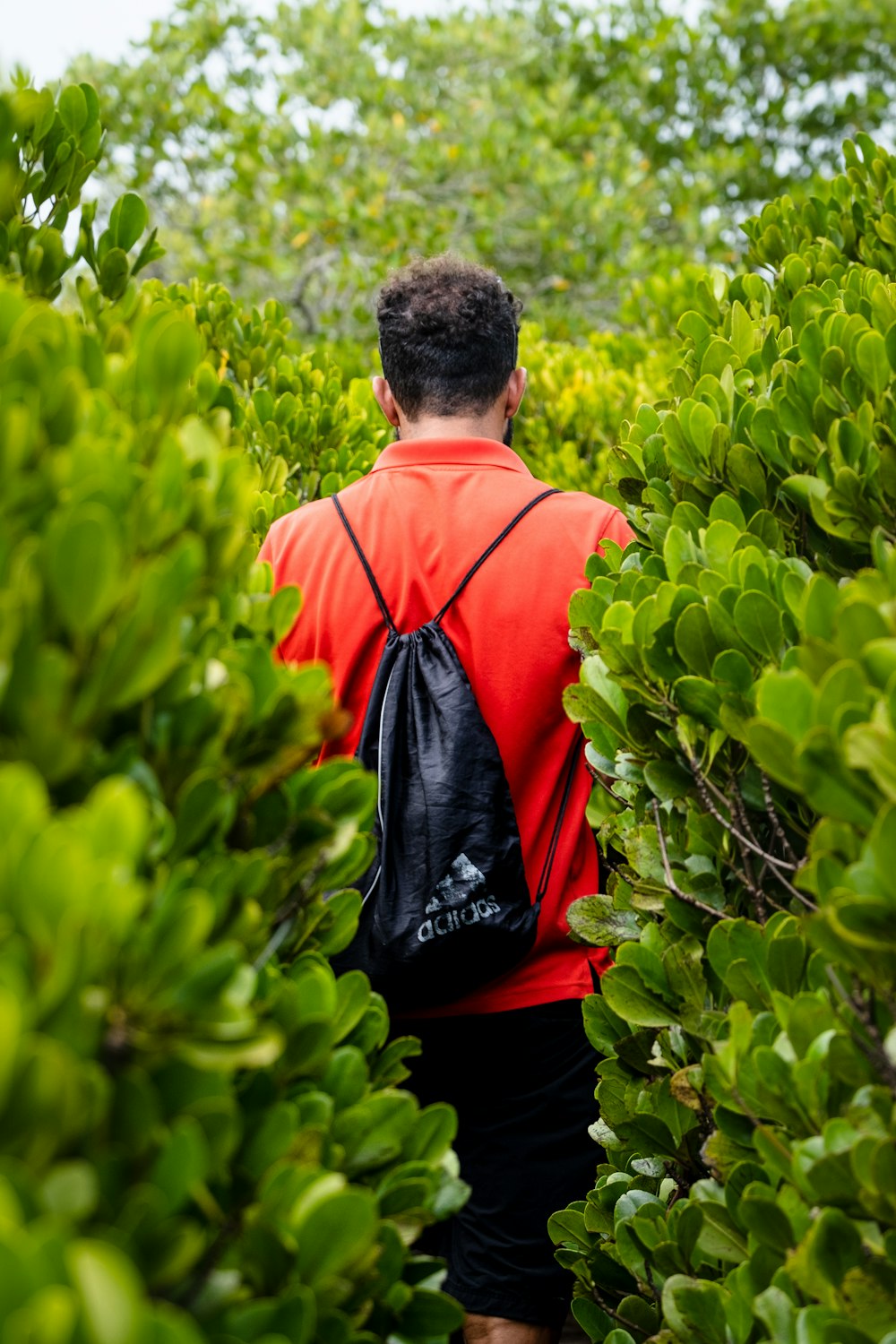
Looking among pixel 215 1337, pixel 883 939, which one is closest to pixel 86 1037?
pixel 215 1337

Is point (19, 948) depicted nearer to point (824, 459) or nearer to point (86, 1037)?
point (86, 1037)

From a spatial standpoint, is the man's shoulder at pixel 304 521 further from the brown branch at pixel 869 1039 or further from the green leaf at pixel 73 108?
the brown branch at pixel 869 1039

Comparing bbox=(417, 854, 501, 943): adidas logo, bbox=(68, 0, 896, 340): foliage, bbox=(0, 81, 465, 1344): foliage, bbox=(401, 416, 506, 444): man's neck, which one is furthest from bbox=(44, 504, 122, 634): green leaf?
bbox=(68, 0, 896, 340): foliage

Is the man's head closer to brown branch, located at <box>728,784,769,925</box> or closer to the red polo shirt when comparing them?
the red polo shirt

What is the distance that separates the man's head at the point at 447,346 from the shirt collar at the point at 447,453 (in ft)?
0.39

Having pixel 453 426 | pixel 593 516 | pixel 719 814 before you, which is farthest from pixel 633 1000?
pixel 453 426

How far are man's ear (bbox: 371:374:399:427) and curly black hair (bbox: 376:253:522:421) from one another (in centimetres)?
5

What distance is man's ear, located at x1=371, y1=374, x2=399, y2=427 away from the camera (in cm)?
291

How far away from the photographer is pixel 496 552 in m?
2.49

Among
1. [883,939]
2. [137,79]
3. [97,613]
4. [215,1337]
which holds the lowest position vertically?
[215,1337]

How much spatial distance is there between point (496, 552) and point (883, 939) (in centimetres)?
144

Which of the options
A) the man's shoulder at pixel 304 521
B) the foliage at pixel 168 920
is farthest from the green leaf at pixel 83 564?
the man's shoulder at pixel 304 521

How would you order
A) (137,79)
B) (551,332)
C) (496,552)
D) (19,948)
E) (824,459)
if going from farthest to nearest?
1. (137,79)
2. (551,332)
3. (496,552)
4. (824,459)
5. (19,948)

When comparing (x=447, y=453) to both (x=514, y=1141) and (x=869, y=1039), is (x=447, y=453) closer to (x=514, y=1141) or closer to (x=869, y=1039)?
(x=514, y=1141)
